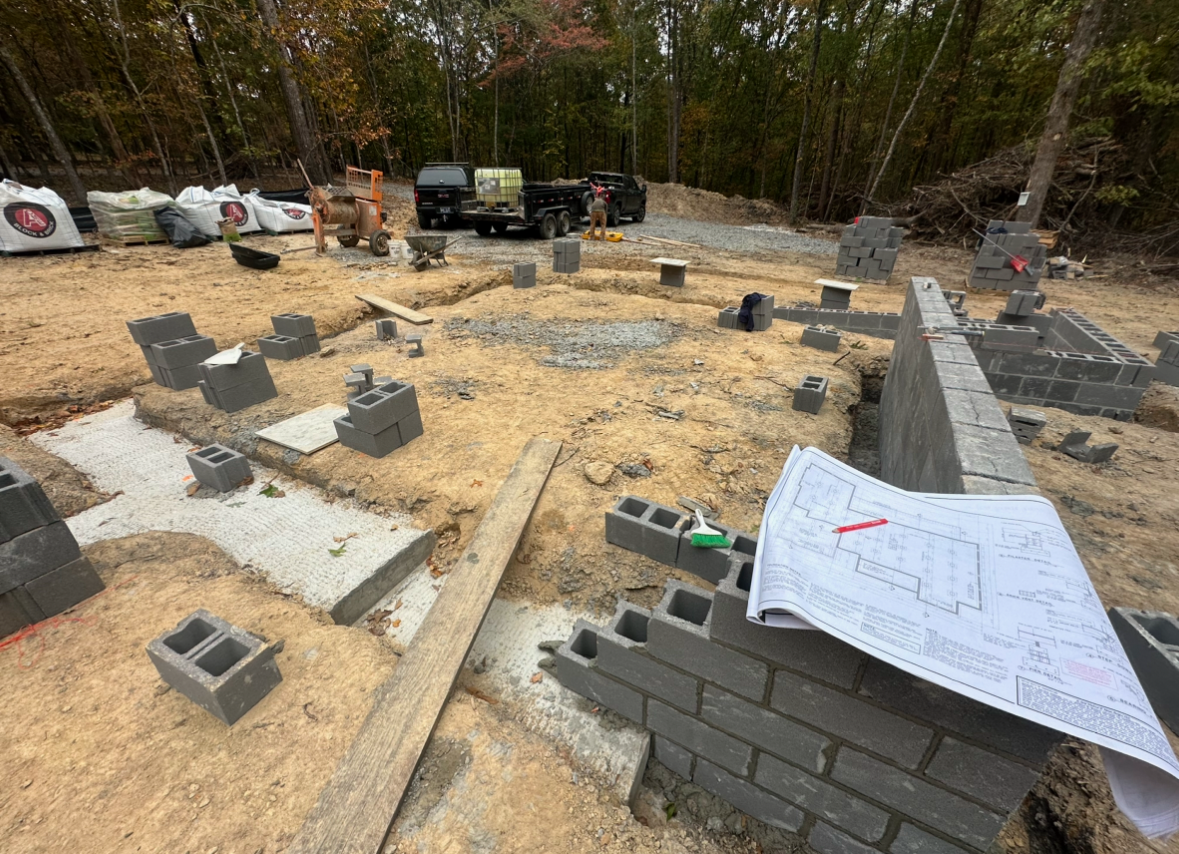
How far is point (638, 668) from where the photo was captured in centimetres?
227

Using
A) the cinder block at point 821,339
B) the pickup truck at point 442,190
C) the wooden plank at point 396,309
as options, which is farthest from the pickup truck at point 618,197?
the cinder block at point 821,339

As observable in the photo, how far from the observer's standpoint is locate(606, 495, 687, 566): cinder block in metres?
3.17

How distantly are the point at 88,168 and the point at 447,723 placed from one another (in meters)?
32.8

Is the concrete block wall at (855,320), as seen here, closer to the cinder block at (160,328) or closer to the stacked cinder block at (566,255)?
the stacked cinder block at (566,255)

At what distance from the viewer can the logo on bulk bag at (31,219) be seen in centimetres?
988

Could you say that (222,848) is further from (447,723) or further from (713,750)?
(713,750)

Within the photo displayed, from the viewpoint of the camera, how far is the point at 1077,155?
44.3 feet

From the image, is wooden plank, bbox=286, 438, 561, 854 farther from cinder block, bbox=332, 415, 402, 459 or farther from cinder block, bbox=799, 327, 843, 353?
cinder block, bbox=799, 327, 843, 353

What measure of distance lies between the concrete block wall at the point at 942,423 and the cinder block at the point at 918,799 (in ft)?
3.86

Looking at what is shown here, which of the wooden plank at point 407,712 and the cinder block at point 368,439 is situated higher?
the cinder block at point 368,439

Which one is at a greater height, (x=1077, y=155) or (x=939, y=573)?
(x=1077, y=155)

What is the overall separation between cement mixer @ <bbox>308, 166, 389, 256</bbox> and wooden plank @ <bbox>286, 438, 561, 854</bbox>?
10.6 m

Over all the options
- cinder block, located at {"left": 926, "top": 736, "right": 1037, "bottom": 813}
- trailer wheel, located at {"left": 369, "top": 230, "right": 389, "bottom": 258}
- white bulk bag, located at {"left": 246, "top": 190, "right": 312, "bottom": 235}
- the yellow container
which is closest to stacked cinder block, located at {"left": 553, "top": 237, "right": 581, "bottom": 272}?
the yellow container

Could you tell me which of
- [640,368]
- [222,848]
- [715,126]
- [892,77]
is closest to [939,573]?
[222,848]
